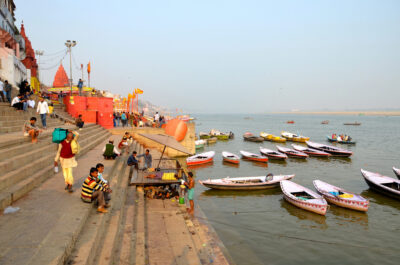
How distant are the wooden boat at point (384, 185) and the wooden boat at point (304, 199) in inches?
199

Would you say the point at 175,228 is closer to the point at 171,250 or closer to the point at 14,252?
the point at 171,250

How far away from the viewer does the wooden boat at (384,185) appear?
15258mm

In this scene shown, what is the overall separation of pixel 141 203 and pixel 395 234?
11089 mm

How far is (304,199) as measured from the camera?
1330 centimetres

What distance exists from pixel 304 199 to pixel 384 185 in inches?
270

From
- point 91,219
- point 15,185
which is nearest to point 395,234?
point 91,219

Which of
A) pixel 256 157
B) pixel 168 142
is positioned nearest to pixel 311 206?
pixel 168 142

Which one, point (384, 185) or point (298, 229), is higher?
point (384, 185)

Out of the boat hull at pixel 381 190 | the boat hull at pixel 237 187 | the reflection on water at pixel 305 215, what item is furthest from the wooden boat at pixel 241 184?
the boat hull at pixel 381 190

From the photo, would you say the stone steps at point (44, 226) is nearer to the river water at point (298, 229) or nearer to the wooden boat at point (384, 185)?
the river water at point (298, 229)

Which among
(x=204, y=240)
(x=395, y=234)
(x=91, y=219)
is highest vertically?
(x=91, y=219)

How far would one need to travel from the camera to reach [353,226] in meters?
12.0

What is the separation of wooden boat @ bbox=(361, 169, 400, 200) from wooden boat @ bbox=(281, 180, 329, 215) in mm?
5044

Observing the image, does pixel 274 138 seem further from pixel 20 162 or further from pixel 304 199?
pixel 20 162
